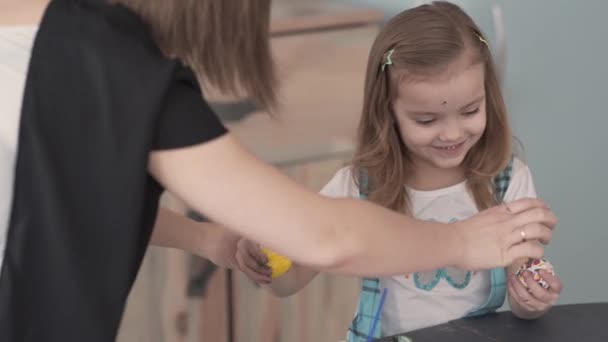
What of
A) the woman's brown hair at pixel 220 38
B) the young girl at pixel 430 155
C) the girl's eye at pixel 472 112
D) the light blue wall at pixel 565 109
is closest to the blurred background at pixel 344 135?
the light blue wall at pixel 565 109

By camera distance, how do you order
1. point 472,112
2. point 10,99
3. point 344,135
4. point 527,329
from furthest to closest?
point 344,135, point 472,112, point 527,329, point 10,99

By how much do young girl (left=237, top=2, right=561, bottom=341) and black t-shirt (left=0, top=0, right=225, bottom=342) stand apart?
1.44ft

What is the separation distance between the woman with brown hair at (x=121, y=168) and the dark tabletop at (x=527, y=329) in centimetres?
29

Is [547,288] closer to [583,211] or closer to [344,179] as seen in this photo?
[344,179]

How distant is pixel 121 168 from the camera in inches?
38.2

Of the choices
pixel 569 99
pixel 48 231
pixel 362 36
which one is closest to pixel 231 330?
pixel 362 36

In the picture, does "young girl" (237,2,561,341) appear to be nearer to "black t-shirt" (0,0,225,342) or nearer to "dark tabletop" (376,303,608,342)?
"dark tabletop" (376,303,608,342)

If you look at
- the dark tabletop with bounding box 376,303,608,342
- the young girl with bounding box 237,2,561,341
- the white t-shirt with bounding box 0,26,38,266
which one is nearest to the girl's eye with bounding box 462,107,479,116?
the young girl with bounding box 237,2,561,341

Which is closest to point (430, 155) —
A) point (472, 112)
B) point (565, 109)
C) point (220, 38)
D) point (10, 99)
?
point (472, 112)

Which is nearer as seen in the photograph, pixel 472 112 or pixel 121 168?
pixel 121 168

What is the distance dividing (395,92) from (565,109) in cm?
101

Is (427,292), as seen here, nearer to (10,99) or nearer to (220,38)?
(220,38)

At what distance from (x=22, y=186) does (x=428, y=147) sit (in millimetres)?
688

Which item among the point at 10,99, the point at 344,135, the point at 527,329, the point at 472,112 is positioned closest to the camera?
the point at 10,99
